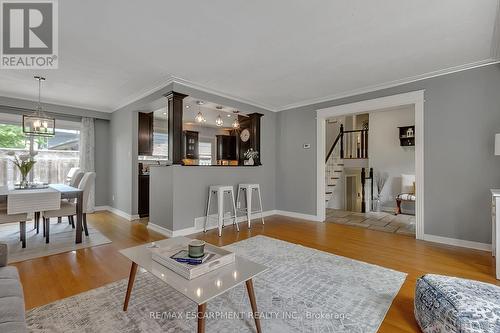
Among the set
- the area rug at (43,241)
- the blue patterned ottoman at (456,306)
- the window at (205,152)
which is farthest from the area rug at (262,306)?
the window at (205,152)

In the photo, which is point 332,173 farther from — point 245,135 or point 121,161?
point 121,161

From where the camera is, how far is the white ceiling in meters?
2.07

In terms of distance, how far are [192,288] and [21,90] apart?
5239 mm

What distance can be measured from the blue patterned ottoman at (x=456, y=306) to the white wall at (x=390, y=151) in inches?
187

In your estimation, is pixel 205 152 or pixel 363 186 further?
pixel 205 152

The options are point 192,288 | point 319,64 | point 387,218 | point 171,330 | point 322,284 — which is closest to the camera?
point 192,288

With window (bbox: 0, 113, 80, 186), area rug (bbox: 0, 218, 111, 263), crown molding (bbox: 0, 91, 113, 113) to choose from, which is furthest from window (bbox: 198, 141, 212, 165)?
area rug (bbox: 0, 218, 111, 263)

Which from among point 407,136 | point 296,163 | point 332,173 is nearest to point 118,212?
point 296,163

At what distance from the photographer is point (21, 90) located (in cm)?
425

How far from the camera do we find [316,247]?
327 centimetres

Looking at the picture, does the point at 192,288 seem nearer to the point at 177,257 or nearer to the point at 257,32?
the point at 177,257

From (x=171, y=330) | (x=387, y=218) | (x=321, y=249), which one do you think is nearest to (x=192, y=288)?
(x=171, y=330)

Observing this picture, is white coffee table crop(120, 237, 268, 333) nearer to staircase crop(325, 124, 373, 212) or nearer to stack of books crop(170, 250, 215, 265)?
stack of books crop(170, 250, 215, 265)

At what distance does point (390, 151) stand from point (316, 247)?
14.0ft
